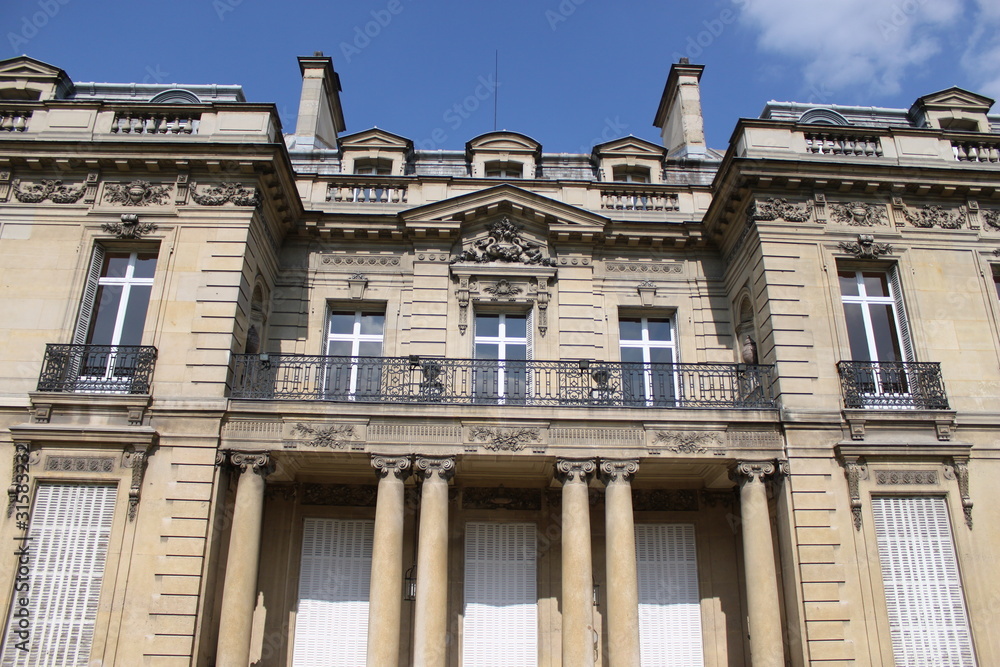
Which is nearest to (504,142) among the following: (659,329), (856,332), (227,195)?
(659,329)

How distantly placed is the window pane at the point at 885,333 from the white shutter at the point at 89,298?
13.3 m

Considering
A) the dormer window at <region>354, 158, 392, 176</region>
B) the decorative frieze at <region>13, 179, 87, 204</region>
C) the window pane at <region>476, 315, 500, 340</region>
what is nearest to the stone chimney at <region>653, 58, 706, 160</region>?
the window pane at <region>476, 315, 500, 340</region>

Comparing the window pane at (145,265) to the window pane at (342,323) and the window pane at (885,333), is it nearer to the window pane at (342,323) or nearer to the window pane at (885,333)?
the window pane at (342,323)

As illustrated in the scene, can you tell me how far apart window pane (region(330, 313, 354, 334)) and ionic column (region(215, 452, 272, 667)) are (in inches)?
140

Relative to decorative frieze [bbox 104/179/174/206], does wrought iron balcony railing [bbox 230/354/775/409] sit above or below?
below

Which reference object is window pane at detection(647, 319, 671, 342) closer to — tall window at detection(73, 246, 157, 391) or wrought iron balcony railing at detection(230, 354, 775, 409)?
wrought iron balcony railing at detection(230, 354, 775, 409)

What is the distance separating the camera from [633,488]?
13438mm

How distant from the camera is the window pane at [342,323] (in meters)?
14.4

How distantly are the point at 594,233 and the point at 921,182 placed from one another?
19.3 feet

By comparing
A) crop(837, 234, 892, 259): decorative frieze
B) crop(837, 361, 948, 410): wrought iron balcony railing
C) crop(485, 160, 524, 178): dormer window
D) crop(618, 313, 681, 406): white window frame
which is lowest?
crop(837, 361, 948, 410): wrought iron balcony railing

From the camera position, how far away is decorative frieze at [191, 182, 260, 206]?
1277 centimetres

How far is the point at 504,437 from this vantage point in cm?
1175

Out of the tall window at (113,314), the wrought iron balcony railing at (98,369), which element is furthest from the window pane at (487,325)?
the tall window at (113,314)

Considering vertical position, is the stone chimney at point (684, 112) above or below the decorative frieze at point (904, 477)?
above
